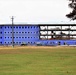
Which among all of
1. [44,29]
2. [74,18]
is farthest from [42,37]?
[74,18]

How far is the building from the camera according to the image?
113m

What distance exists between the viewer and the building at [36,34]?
11256 centimetres

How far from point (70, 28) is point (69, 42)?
5.25m

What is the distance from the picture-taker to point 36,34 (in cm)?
11438
